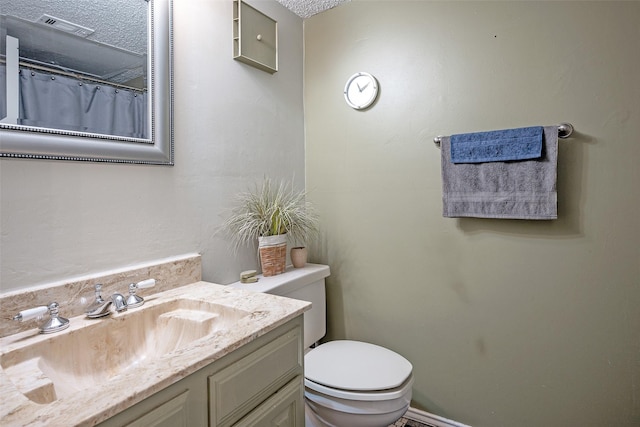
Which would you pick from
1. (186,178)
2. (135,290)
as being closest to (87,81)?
(186,178)

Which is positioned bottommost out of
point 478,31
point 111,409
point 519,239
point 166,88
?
point 111,409

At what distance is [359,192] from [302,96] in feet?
2.07

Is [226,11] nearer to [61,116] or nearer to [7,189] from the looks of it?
[61,116]

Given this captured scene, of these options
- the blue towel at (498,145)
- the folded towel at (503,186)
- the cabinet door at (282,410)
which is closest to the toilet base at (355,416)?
the cabinet door at (282,410)

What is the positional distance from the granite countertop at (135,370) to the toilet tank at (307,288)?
0.30 m

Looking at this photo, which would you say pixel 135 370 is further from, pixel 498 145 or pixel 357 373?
pixel 498 145

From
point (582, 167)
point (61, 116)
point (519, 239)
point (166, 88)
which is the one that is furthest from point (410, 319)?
point (61, 116)

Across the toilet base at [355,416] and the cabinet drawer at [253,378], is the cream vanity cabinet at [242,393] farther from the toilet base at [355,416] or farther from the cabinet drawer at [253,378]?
the toilet base at [355,416]

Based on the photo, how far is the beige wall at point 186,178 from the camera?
3.03 feet

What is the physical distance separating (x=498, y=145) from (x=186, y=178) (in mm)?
1215

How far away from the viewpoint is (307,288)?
5.26 feet

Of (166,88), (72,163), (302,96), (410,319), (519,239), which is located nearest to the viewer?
(72,163)

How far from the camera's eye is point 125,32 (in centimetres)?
A: 110

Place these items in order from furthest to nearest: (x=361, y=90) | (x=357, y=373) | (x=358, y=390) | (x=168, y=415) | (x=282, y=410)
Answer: (x=361, y=90) → (x=357, y=373) → (x=358, y=390) → (x=282, y=410) → (x=168, y=415)
